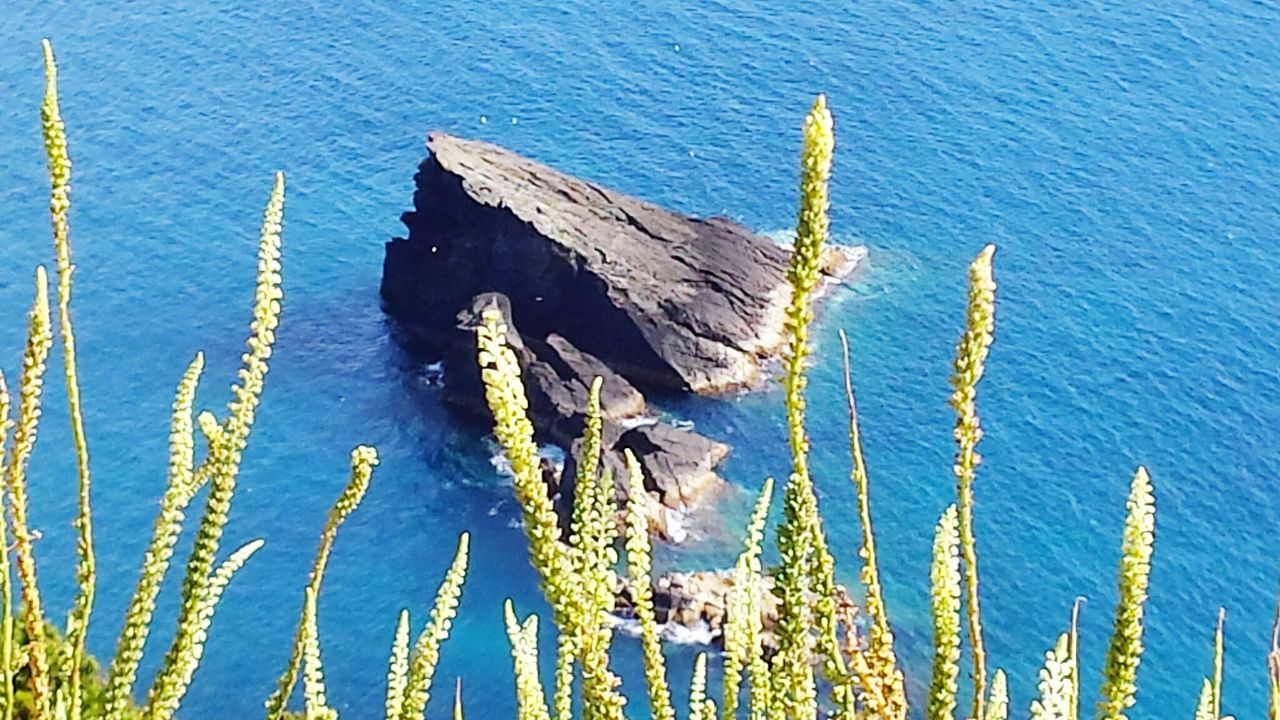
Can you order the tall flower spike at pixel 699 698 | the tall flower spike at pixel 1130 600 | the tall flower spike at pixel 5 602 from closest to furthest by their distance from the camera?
the tall flower spike at pixel 1130 600, the tall flower spike at pixel 5 602, the tall flower spike at pixel 699 698

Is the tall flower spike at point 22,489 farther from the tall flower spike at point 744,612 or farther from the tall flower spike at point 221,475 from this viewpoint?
the tall flower spike at point 744,612

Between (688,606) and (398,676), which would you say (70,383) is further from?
(688,606)

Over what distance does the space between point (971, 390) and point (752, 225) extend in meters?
84.4

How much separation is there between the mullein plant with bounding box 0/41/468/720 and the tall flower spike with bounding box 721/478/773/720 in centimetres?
119

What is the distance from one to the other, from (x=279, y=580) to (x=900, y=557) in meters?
23.0

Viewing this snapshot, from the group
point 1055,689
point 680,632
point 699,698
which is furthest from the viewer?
point 680,632

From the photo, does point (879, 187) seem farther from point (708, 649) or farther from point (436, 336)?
point (708, 649)

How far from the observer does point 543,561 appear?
604 centimetres

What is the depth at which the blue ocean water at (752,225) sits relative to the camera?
221ft

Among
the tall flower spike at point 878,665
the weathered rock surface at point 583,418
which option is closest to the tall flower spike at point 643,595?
the tall flower spike at point 878,665

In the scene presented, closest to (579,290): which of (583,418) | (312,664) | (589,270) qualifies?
(589,270)

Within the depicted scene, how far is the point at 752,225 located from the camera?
90.3 metres

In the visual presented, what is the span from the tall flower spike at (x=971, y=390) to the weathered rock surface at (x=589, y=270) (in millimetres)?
72049

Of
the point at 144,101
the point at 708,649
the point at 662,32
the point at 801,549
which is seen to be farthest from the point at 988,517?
the point at 801,549
